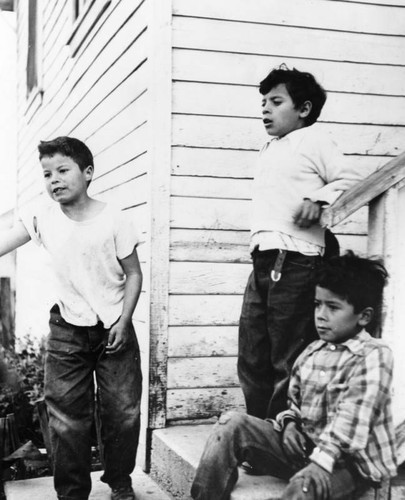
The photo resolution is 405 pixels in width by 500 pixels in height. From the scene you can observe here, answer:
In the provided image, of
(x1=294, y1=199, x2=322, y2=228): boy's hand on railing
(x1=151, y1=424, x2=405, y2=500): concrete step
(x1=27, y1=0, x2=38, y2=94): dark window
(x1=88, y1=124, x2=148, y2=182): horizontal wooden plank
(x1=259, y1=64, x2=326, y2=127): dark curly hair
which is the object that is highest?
(x1=27, y1=0, x2=38, y2=94): dark window

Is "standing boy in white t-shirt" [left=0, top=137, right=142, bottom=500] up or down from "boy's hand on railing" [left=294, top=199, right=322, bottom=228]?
down

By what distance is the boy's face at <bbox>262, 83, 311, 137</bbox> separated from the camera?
Result: 112 inches

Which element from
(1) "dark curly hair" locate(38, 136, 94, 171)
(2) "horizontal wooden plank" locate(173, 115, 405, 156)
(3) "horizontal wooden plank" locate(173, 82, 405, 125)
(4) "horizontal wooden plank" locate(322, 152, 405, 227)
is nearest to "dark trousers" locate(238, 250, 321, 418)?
(4) "horizontal wooden plank" locate(322, 152, 405, 227)

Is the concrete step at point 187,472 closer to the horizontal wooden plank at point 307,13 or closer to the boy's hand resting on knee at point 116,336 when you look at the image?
the boy's hand resting on knee at point 116,336

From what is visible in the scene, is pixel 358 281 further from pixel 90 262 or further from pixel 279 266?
pixel 90 262

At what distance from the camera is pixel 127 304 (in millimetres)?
2830

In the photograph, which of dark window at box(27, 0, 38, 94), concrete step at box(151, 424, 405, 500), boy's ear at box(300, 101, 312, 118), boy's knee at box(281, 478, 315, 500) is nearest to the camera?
boy's knee at box(281, 478, 315, 500)

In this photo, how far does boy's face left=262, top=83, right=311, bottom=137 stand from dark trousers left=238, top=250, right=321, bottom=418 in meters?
0.52

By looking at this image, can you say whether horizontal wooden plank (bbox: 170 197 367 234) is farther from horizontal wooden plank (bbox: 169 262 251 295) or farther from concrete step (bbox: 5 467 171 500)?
concrete step (bbox: 5 467 171 500)

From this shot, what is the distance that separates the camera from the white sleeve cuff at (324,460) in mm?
2252

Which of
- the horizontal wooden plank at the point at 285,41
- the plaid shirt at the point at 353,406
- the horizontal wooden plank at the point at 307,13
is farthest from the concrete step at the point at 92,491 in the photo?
the horizontal wooden plank at the point at 307,13

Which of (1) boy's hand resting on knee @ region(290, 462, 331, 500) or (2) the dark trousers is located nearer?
(1) boy's hand resting on knee @ region(290, 462, 331, 500)

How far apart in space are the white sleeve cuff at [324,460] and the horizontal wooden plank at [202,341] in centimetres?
141

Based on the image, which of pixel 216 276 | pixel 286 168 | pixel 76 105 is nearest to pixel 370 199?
→ pixel 286 168
